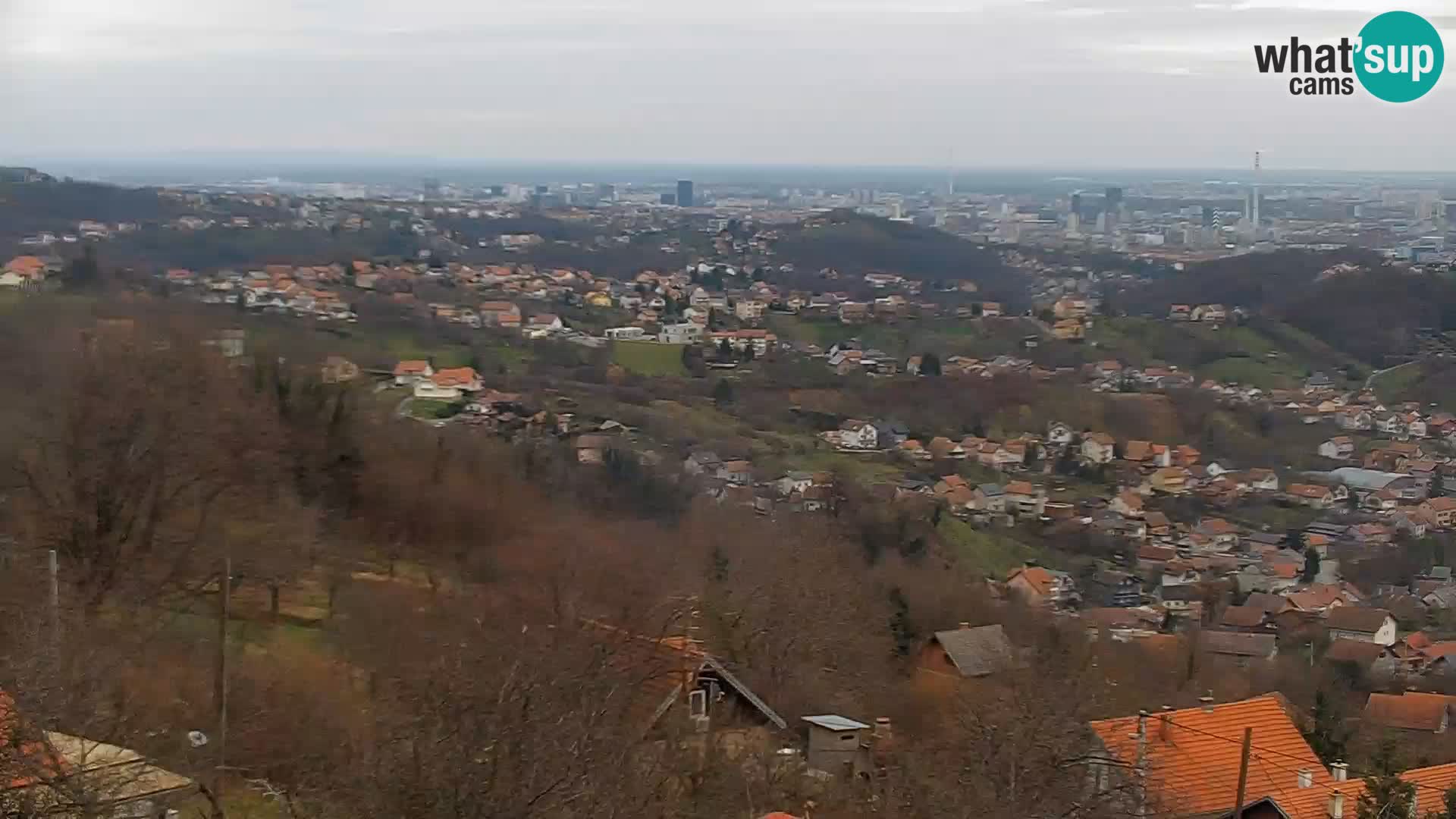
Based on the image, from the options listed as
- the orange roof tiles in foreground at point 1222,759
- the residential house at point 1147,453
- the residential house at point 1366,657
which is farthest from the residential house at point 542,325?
the orange roof tiles in foreground at point 1222,759

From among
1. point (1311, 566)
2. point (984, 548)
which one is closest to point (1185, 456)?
point (1311, 566)

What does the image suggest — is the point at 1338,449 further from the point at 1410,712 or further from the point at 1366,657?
the point at 1410,712

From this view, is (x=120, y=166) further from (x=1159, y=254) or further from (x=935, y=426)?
(x=935, y=426)

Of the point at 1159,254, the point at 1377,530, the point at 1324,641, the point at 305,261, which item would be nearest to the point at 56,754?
the point at 1324,641

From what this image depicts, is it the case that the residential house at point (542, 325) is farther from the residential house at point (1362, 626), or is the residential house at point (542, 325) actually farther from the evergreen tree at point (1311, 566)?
the residential house at point (1362, 626)

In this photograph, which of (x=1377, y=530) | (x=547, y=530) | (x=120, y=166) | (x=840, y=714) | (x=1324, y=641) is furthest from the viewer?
(x=120, y=166)

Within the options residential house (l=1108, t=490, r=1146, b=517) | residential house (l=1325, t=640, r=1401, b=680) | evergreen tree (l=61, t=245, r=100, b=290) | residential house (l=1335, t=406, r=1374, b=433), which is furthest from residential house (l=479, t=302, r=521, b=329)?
residential house (l=1325, t=640, r=1401, b=680)
